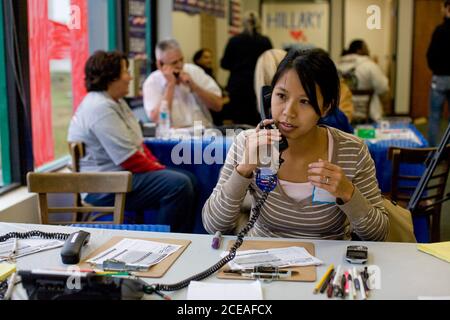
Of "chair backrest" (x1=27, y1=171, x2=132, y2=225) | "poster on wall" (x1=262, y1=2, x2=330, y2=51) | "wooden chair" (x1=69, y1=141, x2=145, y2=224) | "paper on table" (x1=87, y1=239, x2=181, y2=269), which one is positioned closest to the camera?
"paper on table" (x1=87, y1=239, x2=181, y2=269)

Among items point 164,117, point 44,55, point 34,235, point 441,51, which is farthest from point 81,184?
point 441,51

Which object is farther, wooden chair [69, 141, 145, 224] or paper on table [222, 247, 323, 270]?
wooden chair [69, 141, 145, 224]

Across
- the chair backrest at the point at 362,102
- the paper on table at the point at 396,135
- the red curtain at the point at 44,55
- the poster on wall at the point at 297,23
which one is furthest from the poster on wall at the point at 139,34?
→ the poster on wall at the point at 297,23

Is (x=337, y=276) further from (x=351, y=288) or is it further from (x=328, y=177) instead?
(x=328, y=177)

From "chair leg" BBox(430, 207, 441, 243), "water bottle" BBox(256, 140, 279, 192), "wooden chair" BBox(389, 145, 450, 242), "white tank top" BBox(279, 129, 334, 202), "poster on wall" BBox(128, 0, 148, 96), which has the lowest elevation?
"chair leg" BBox(430, 207, 441, 243)

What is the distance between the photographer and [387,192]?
3.74 metres

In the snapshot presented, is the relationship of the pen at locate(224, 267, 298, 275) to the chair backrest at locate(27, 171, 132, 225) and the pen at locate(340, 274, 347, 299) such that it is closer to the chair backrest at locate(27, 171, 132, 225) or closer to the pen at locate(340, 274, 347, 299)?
the pen at locate(340, 274, 347, 299)

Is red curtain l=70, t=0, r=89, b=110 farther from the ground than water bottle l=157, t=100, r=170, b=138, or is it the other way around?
red curtain l=70, t=0, r=89, b=110

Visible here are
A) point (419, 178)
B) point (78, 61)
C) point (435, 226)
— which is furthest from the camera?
point (78, 61)

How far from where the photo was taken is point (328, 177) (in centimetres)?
168

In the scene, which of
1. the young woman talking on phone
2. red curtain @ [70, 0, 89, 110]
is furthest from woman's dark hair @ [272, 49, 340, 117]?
red curtain @ [70, 0, 89, 110]

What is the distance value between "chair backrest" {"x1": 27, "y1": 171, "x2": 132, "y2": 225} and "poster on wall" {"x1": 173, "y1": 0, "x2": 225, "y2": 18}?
4.32 meters

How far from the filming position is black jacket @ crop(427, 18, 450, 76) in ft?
21.0

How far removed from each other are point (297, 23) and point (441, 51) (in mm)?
5119
